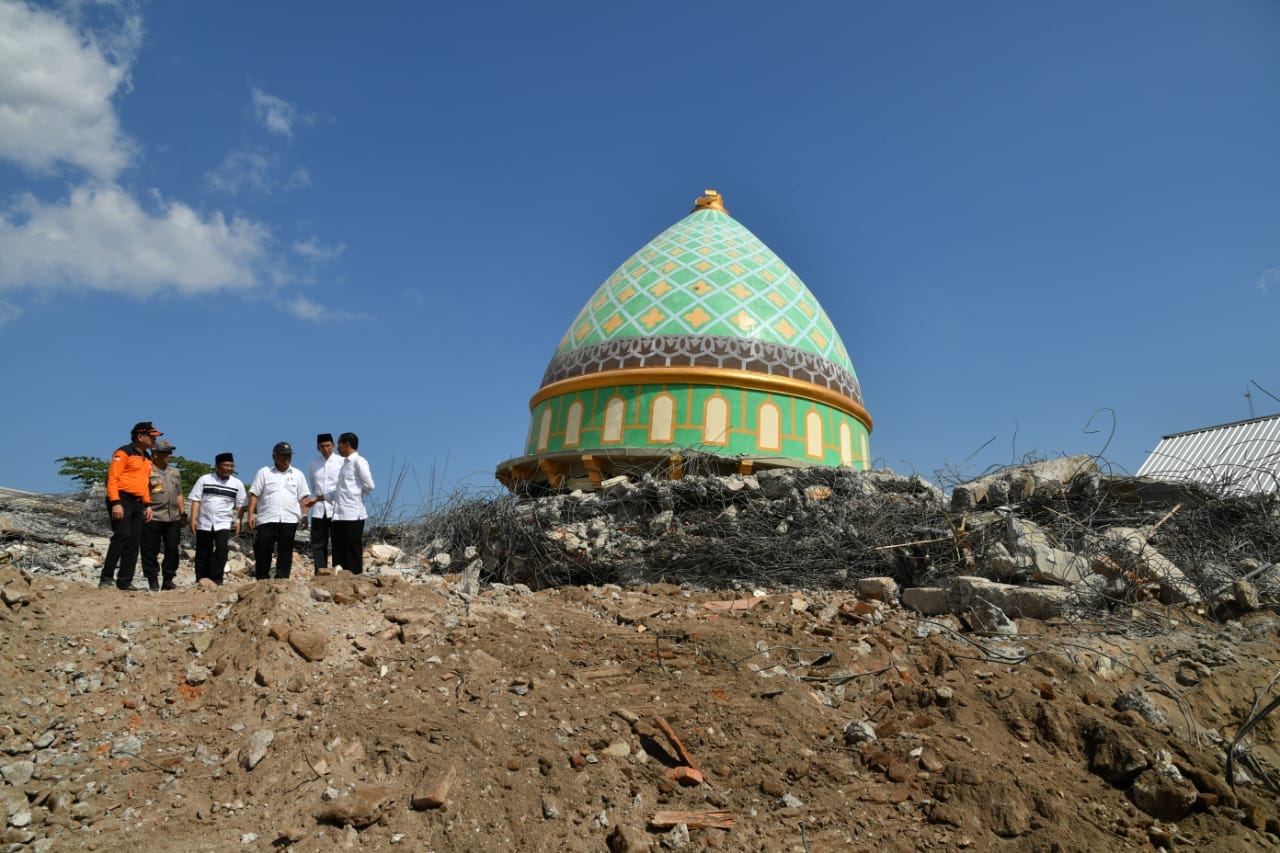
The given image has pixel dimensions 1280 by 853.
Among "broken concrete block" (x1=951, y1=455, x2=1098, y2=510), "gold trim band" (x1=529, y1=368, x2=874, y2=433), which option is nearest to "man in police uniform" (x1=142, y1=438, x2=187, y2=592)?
"gold trim band" (x1=529, y1=368, x2=874, y2=433)

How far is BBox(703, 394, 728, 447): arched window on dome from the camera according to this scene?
11102mm

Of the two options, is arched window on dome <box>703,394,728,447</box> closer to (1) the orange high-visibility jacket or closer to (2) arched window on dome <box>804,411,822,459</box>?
(2) arched window on dome <box>804,411,822,459</box>

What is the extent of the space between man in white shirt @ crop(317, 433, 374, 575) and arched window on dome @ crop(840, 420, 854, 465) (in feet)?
23.4

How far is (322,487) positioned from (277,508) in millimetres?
401

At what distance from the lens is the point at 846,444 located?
1232 centimetres

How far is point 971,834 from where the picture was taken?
10.3 feet

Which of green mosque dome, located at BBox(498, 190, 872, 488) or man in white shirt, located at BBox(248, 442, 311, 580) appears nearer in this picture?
man in white shirt, located at BBox(248, 442, 311, 580)

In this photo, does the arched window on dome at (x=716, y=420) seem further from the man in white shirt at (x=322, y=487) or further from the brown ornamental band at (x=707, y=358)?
the man in white shirt at (x=322, y=487)

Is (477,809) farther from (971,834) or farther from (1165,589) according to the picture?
(1165,589)

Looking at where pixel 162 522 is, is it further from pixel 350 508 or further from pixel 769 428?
pixel 769 428

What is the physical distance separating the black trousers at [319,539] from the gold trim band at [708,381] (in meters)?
5.12

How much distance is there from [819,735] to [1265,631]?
9.33 feet

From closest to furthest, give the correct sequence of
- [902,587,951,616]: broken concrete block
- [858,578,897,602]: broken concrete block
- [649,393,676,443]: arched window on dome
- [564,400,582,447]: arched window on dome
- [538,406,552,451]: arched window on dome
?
[902,587,951,616]: broken concrete block, [858,578,897,602]: broken concrete block, [649,393,676,443]: arched window on dome, [564,400,582,447]: arched window on dome, [538,406,552,451]: arched window on dome

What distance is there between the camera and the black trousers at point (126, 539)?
646 centimetres
